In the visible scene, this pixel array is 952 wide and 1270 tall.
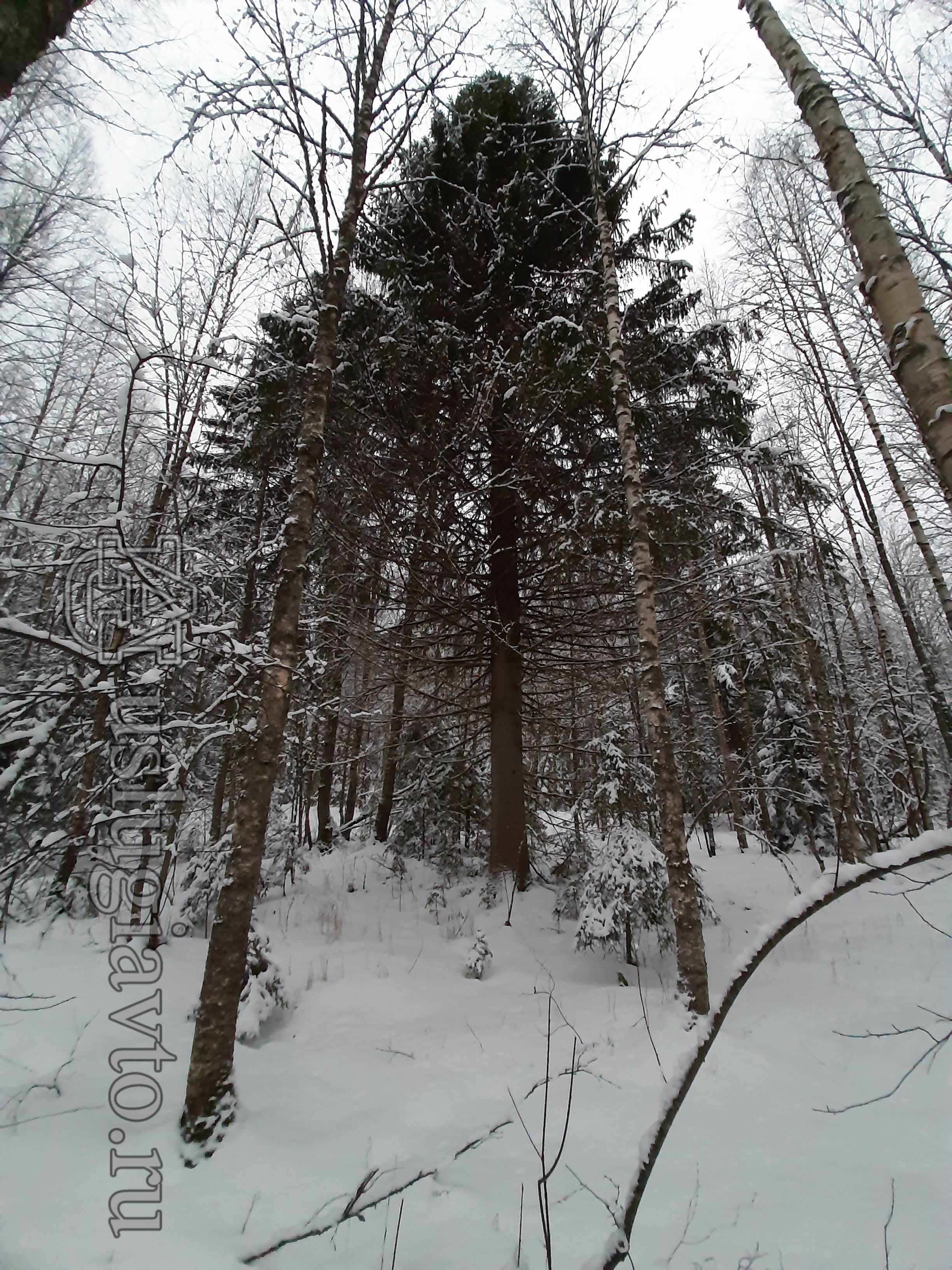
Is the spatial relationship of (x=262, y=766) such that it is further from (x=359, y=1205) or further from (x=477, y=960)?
(x=477, y=960)

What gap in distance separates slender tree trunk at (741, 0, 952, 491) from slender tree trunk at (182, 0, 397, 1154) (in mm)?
3283

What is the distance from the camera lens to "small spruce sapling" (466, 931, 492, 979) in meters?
5.30

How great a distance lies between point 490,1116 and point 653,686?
3334mm

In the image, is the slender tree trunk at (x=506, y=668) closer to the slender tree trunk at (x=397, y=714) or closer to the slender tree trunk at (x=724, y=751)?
the slender tree trunk at (x=397, y=714)

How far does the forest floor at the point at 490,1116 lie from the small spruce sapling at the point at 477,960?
8.8 inches

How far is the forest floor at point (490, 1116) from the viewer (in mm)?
2430

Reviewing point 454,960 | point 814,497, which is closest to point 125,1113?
point 454,960

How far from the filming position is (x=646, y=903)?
5.46 meters

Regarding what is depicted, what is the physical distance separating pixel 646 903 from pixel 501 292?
8.70m

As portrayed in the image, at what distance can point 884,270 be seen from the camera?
2100 mm

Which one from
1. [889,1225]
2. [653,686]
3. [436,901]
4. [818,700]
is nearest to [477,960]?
[436,901]

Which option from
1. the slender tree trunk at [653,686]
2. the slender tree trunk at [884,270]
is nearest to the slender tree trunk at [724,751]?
the slender tree trunk at [653,686]

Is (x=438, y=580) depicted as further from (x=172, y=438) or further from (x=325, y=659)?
(x=172, y=438)

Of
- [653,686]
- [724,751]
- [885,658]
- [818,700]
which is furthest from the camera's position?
[724,751]
